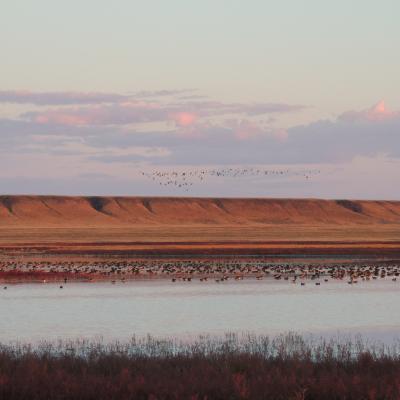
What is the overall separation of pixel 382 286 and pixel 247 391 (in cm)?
2631

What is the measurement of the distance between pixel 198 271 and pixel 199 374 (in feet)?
Answer: 105


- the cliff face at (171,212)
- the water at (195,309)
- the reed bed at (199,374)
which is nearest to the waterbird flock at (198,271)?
Answer: the water at (195,309)

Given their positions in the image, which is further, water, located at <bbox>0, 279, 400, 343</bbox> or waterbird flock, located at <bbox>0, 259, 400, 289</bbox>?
waterbird flock, located at <bbox>0, 259, 400, 289</bbox>

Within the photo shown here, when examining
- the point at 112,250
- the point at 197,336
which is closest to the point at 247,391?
the point at 197,336

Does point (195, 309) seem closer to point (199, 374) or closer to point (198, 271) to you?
point (199, 374)

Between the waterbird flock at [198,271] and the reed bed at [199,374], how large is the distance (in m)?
22.7

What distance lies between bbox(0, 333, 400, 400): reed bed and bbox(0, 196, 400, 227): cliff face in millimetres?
149383

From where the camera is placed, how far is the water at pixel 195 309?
84.5ft

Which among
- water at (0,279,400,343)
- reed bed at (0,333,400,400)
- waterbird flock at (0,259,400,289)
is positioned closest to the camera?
reed bed at (0,333,400,400)

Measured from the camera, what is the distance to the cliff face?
176125 mm

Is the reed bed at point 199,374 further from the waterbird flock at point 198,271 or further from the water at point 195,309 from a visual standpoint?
the waterbird flock at point 198,271

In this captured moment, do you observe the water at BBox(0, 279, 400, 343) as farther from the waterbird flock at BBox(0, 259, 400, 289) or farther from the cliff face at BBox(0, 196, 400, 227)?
the cliff face at BBox(0, 196, 400, 227)

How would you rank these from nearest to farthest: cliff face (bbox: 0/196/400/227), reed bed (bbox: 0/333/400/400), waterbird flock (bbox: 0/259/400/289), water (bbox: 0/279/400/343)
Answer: reed bed (bbox: 0/333/400/400) → water (bbox: 0/279/400/343) → waterbird flock (bbox: 0/259/400/289) → cliff face (bbox: 0/196/400/227)

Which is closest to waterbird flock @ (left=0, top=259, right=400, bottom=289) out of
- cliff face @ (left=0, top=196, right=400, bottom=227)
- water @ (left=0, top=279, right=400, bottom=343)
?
water @ (left=0, top=279, right=400, bottom=343)
